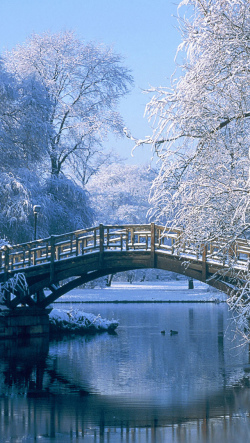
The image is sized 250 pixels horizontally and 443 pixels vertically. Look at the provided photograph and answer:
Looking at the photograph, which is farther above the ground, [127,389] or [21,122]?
[21,122]

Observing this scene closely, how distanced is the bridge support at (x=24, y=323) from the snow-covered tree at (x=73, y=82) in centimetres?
846

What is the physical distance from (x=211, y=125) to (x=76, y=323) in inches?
750

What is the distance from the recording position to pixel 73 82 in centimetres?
3356

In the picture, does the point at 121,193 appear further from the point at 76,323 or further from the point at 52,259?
the point at 52,259

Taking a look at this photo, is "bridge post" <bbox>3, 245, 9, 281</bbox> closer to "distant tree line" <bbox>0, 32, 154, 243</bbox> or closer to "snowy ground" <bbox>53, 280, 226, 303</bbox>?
"distant tree line" <bbox>0, 32, 154, 243</bbox>

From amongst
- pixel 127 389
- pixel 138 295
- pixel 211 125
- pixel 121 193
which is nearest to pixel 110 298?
pixel 138 295

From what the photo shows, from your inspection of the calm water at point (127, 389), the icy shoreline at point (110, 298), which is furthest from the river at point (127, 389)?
the icy shoreline at point (110, 298)

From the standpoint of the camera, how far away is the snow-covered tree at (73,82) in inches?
1291

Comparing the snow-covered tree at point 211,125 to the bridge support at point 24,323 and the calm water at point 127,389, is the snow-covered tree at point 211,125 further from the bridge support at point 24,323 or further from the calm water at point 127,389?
the bridge support at point 24,323

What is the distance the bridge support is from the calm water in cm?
97

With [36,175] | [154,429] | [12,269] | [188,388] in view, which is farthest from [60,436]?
[36,175]

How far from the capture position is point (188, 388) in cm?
1546

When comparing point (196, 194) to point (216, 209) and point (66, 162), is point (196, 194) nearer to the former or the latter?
point (216, 209)

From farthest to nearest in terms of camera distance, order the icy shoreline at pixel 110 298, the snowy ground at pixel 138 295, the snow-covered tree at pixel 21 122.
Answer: the snowy ground at pixel 138 295 → the icy shoreline at pixel 110 298 → the snow-covered tree at pixel 21 122
